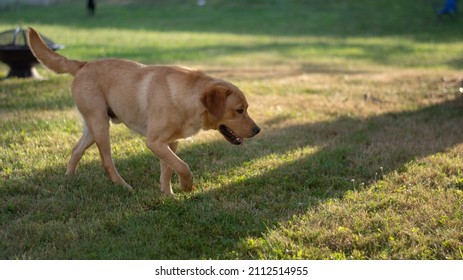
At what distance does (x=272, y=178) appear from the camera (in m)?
6.21

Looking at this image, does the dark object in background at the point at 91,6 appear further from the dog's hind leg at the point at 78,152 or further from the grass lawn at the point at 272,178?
the dog's hind leg at the point at 78,152

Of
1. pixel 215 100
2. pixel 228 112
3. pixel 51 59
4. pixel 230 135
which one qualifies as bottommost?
pixel 230 135

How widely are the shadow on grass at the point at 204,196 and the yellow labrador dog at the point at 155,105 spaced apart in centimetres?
37

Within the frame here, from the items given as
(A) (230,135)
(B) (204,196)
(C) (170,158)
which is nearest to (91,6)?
(A) (230,135)

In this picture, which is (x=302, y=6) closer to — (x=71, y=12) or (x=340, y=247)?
(x=71, y=12)

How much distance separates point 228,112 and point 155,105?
716mm

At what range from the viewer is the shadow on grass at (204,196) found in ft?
14.8

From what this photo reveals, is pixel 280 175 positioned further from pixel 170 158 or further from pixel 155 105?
pixel 155 105

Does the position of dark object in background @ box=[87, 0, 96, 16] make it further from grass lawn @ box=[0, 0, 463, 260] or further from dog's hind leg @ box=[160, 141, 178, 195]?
dog's hind leg @ box=[160, 141, 178, 195]

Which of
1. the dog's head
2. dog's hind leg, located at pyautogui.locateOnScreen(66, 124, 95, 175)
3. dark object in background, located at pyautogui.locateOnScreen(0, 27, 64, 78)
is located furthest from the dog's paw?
dark object in background, located at pyautogui.locateOnScreen(0, 27, 64, 78)

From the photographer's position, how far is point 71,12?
33094 millimetres

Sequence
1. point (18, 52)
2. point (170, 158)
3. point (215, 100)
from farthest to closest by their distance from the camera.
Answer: point (18, 52)
point (170, 158)
point (215, 100)

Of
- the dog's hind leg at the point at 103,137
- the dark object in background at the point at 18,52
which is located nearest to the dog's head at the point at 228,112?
the dog's hind leg at the point at 103,137

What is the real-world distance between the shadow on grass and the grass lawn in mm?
17
